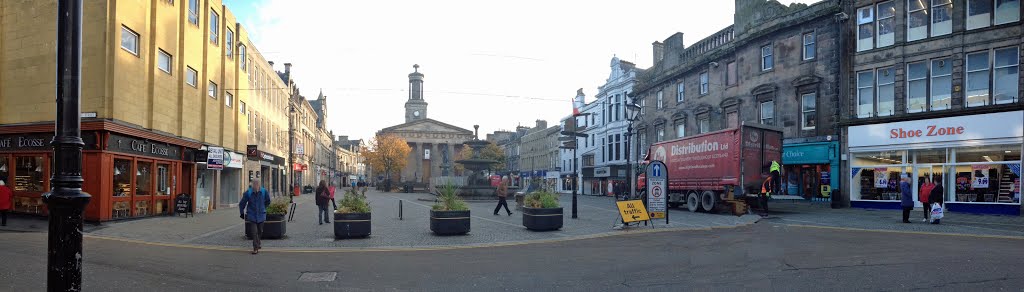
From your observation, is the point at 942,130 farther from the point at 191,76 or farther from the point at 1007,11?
the point at 191,76

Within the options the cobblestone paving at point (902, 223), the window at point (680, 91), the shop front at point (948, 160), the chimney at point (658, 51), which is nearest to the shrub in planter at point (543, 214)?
the cobblestone paving at point (902, 223)

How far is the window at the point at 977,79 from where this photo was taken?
21.2m

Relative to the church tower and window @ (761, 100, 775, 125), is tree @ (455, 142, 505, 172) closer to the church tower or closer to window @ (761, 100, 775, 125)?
the church tower

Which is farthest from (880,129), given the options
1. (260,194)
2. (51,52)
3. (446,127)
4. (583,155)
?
(446,127)

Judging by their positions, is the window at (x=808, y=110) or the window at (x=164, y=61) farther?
the window at (x=808, y=110)

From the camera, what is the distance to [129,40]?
18.4 m

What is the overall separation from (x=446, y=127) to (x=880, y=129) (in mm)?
85886

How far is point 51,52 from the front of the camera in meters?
17.8

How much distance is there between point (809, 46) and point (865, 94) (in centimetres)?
368

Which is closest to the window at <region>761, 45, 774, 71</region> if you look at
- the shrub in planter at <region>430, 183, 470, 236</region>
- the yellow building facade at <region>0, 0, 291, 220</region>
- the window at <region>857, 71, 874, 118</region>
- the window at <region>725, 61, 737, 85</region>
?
the window at <region>725, 61, 737, 85</region>

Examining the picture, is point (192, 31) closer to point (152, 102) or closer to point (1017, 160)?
point (152, 102)

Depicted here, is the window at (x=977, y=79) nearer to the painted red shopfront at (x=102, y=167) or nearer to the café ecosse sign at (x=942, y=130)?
the café ecosse sign at (x=942, y=130)

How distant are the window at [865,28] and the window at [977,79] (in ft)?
12.0

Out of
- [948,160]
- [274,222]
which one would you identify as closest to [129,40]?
[274,222]
